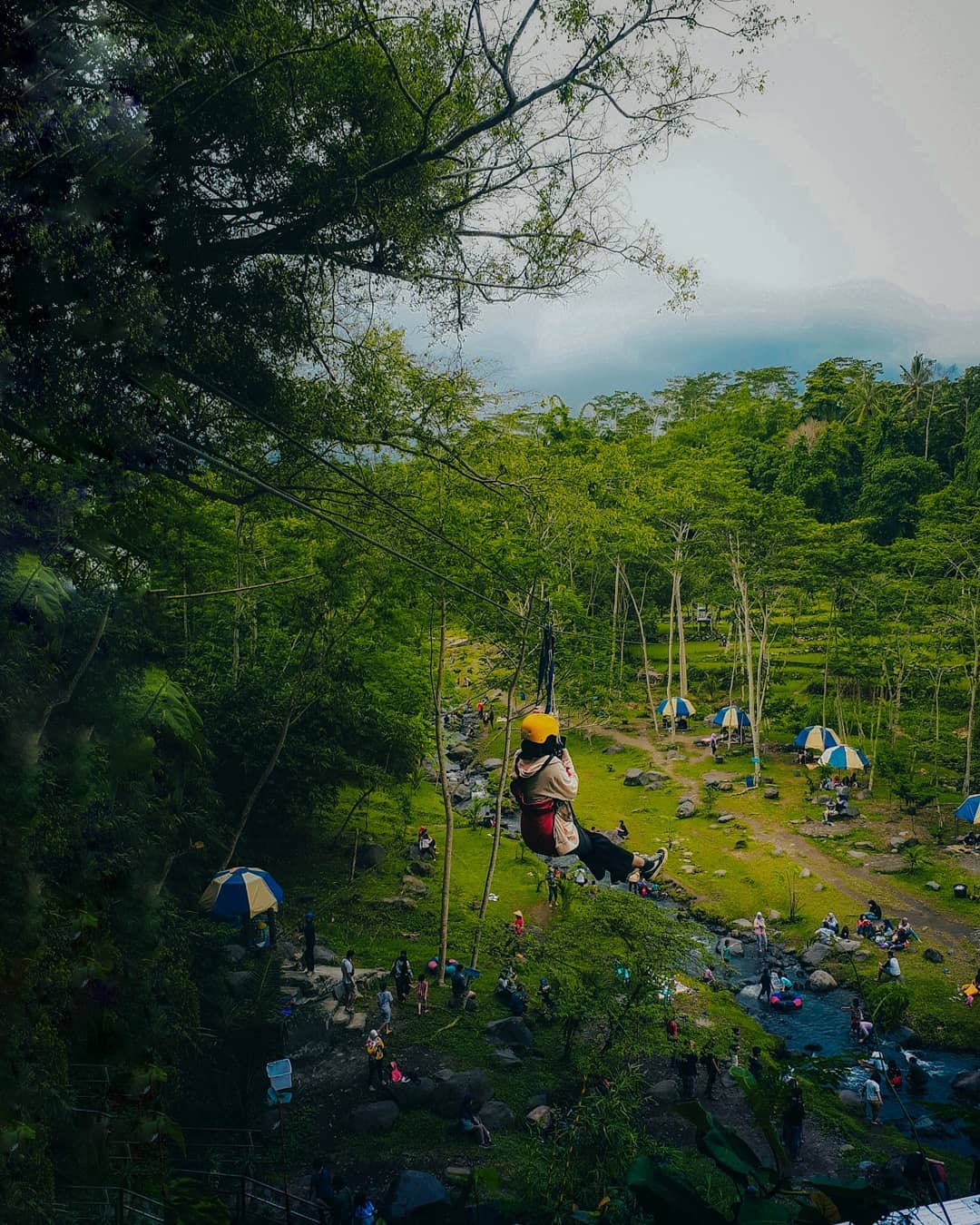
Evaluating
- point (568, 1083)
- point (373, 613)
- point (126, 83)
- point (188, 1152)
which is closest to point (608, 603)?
point (373, 613)

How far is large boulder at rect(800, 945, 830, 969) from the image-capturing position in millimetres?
17312

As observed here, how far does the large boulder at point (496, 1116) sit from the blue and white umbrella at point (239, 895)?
4.52 m

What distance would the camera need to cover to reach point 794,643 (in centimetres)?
3284

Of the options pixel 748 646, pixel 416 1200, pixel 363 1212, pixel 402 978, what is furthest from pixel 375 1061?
pixel 748 646

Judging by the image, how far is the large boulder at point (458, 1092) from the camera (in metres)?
11.6

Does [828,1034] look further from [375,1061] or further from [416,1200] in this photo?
[416,1200]

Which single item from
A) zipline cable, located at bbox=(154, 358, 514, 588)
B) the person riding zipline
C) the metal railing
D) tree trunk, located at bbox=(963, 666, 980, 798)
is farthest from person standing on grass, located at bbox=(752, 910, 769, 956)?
zipline cable, located at bbox=(154, 358, 514, 588)

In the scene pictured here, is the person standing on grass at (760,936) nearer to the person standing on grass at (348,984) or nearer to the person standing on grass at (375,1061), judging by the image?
the person standing on grass at (348,984)

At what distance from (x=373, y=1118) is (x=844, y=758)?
59.1 feet

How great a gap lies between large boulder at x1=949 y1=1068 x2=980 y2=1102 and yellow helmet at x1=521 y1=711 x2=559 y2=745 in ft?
38.1

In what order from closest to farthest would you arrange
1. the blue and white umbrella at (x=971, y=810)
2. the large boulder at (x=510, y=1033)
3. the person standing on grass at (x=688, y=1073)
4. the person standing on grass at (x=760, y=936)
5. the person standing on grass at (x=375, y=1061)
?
the person standing on grass at (x=375, y=1061), the person standing on grass at (x=688, y=1073), the large boulder at (x=510, y=1033), the person standing on grass at (x=760, y=936), the blue and white umbrella at (x=971, y=810)

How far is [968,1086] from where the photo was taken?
12977mm

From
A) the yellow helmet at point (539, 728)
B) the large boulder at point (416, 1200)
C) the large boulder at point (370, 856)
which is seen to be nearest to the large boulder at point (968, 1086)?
the large boulder at point (416, 1200)

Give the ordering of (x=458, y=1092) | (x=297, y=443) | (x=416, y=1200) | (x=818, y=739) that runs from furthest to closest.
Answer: (x=818, y=739)
(x=458, y=1092)
(x=416, y=1200)
(x=297, y=443)
